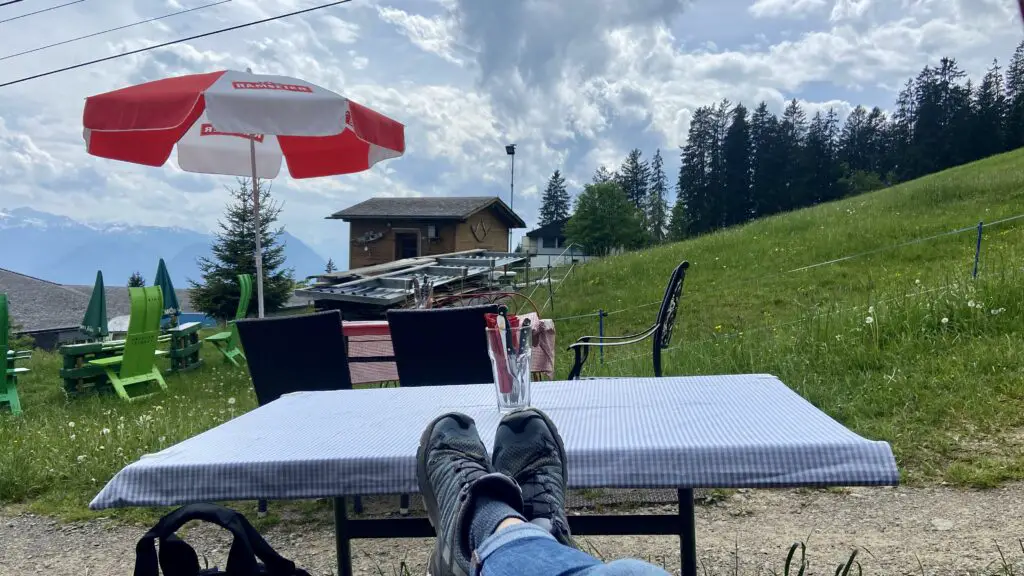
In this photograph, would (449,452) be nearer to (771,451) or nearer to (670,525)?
(771,451)

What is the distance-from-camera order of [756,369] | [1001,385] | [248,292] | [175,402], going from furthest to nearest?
[248,292] → [175,402] → [756,369] → [1001,385]

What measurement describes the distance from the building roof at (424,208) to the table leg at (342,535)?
87.5 ft

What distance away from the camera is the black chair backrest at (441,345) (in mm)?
3037

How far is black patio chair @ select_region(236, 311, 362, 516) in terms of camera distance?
9.77 ft

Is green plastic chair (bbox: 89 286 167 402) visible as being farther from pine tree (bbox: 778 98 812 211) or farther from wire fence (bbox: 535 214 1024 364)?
pine tree (bbox: 778 98 812 211)

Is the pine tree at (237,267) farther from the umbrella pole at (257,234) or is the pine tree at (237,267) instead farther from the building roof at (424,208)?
the umbrella pole at (257,234)

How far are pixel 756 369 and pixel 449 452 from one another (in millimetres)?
3568

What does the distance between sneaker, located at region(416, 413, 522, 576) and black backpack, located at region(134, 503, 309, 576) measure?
406 mm

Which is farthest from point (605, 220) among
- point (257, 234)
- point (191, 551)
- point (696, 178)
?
point (191, 551)

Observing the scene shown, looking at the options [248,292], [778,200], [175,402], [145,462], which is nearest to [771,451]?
[145,462]

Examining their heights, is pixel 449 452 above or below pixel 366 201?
below

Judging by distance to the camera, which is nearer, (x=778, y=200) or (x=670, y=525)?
(x=670, y=525)

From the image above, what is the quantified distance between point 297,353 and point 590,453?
7.00 feet

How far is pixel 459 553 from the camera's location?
1047 millimetres
